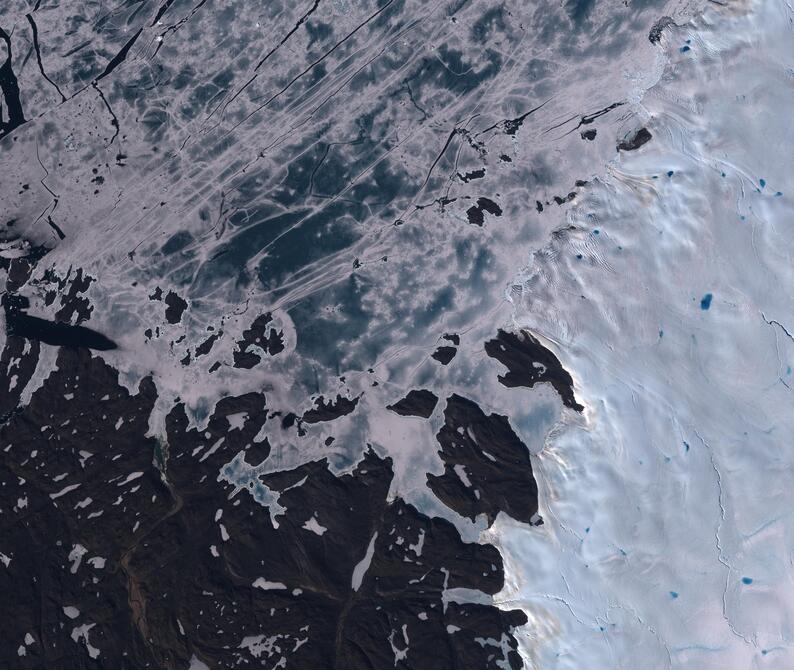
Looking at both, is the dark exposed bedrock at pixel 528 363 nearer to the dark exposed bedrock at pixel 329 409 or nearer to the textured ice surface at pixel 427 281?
the textured ice surface at pixel 427 281

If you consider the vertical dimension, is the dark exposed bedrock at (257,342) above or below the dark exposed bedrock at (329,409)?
above

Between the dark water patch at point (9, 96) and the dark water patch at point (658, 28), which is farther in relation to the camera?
the dark water patch at point (9, 96)

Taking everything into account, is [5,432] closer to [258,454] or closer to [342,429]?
[258,454]

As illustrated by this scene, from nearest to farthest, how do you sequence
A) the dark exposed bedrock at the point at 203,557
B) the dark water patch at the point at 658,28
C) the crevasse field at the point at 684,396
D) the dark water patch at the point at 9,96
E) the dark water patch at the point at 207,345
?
the crevasse field at the point at 684,396, the dark exposed bedrock at the point at 203,557, the dark water patch at the point at 658,28, the dark water patch at the point at 207,345, the dark water patch at the point at 9,96

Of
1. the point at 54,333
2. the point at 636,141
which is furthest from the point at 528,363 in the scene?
the point at 54,333

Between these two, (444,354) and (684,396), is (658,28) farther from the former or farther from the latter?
(444,354)

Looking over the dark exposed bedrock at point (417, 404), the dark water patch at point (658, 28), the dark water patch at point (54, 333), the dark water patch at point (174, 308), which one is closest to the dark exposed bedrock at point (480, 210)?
the dark exposed bedrock at point (417, 404)

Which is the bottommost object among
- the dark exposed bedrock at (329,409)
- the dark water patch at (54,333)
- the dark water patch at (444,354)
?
the dark water patch at (444,354)

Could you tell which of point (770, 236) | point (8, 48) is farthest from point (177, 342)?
point (770, 236)
